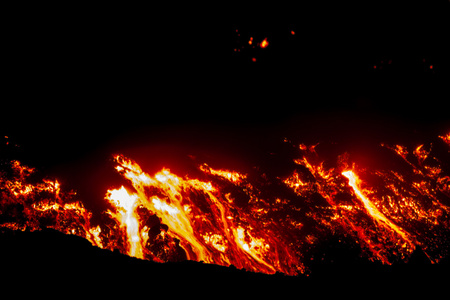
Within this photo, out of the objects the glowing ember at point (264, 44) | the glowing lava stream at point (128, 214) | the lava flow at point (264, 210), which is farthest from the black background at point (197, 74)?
the lava flow at point (264, 210)

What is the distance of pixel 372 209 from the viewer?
290 cm

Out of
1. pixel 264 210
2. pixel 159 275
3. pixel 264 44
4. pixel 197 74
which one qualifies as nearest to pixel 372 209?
pixel 264 210

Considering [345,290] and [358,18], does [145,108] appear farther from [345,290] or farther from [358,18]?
[345,290]

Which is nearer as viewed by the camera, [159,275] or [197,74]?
[159,275]

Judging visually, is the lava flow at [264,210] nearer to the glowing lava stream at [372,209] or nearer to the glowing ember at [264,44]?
the glowing lava stream at [372,209]

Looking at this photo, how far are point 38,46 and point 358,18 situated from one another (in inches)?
72.5

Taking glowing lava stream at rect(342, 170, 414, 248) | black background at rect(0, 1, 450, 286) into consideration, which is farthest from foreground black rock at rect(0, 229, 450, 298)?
glowing lava stream at rect(342, 170, 414, 248)

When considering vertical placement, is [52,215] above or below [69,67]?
A: below

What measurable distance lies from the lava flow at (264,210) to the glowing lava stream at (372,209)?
0.01 m

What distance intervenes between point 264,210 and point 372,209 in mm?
1206

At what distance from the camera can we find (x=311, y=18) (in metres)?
1.51

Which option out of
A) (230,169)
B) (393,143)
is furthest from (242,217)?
(393,143)

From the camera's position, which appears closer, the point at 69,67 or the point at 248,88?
the point at 69,67

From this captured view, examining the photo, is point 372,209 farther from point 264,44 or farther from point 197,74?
point 197,74
